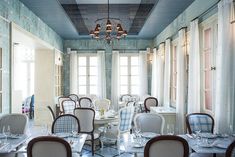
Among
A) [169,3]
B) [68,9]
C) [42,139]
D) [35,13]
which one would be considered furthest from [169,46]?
[42,139]

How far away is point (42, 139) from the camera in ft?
9.32

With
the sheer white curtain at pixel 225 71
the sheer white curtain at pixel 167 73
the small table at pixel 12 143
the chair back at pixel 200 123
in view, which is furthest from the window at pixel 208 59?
the small table at pixel 12 143

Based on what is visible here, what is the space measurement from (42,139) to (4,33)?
2866 mm

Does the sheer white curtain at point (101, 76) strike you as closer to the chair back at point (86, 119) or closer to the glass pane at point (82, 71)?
the glass pane at point (82, 71)

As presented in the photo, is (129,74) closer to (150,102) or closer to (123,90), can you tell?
(123,90)

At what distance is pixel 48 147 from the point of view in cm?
288

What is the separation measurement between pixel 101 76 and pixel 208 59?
606cm

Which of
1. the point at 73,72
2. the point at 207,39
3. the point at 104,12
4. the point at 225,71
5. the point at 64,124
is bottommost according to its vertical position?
the point at 64,124

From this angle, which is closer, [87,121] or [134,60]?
[87,121]

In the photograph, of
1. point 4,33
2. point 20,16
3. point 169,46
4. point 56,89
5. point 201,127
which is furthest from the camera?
point 56,89

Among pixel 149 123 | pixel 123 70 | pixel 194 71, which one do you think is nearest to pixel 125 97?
pixel 123 70

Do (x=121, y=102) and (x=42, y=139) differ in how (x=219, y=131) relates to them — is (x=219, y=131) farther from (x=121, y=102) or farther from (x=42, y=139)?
(x=121, y=102)

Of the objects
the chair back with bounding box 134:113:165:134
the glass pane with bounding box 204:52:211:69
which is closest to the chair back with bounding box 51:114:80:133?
the chair back with bounding box 134:113:165:134

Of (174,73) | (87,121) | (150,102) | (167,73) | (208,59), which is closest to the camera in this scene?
(208,59)
